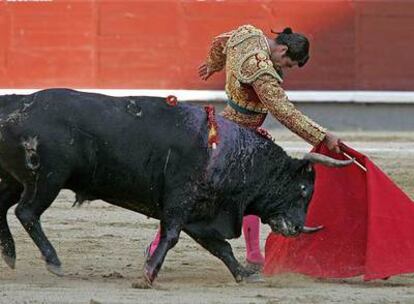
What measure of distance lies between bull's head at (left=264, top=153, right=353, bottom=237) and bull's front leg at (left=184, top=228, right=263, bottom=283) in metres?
0.21

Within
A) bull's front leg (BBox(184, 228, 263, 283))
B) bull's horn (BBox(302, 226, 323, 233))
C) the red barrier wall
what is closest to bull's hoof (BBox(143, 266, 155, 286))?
bull's front leg (BBox(184, 228, 263, 283))

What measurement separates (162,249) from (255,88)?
2.47 ft

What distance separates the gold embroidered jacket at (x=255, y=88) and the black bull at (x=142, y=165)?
0.46 ft

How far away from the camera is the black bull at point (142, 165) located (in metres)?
5.03

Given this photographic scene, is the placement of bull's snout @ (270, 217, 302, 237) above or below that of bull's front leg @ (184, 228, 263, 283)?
above

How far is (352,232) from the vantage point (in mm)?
5586

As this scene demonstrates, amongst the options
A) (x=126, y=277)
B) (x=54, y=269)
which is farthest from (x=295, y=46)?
(x=54, y=269)

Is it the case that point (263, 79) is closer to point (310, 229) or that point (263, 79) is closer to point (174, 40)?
point (310, 229)

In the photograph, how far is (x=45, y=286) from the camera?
502 centimetres

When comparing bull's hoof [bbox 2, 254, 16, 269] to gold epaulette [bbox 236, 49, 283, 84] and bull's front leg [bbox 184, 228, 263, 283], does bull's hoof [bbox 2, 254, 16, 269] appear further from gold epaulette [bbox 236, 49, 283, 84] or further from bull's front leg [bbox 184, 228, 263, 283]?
gold epaulette [bbox 236, 49, 283, 84]

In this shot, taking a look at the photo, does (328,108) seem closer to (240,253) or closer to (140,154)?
(240,253)

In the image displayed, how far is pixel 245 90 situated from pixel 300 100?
23.2 feet

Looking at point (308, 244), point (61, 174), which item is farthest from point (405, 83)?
point (61, 174)

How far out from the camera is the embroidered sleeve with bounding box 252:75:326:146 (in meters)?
5.20
